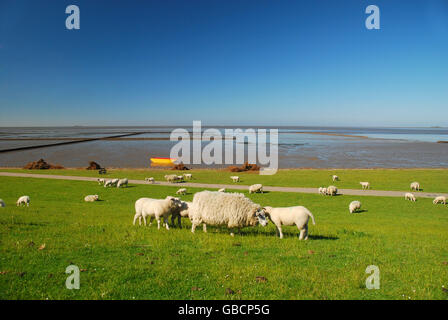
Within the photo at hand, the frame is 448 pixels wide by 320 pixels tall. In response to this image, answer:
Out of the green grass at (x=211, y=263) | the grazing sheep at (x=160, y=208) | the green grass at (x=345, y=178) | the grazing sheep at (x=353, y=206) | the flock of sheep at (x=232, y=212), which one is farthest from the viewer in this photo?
the green grass at (x=345, y=178)

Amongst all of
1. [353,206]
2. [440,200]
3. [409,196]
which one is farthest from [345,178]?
[353,206]

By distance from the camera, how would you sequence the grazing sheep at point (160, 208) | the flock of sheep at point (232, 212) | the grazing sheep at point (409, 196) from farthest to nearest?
the grazing sheep at point (409, 196), the grazing sheep at point (160, 208), the flock of sheep at point (232, 212)

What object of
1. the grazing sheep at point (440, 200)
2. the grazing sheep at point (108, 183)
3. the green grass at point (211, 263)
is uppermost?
the green grass at point (211, 263)

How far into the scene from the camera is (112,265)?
7.89m

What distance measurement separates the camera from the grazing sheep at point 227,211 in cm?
1235

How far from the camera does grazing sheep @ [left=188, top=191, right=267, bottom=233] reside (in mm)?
12352

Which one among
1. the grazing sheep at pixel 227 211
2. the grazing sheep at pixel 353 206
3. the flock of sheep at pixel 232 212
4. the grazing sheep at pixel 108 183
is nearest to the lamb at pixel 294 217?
the flock of sheep at pixel 232 212

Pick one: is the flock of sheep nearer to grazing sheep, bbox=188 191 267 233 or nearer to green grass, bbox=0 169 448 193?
grazing sheep, bbox=188 191 267 233

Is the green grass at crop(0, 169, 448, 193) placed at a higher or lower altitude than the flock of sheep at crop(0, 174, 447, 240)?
lower

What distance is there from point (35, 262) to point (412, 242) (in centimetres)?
1503

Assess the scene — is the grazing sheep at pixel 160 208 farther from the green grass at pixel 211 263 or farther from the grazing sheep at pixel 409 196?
the grazing sheep at pixel 409 196

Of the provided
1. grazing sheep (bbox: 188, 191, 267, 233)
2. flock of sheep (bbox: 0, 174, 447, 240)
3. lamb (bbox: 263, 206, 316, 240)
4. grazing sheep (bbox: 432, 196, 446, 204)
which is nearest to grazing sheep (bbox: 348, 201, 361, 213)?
grazing sheep (bbox: 432, 196, 446, 204)
